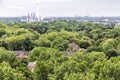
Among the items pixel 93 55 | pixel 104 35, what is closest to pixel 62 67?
pixel 93 55

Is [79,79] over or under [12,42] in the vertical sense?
over

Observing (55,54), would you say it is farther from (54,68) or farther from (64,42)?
(64,42)

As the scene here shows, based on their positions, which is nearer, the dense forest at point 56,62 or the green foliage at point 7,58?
the dense forest at point 56,62

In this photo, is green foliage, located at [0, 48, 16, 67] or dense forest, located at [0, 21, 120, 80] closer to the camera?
dense forest, located at [0, 21, 120, 80]

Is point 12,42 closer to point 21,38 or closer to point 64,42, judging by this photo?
point 21,38

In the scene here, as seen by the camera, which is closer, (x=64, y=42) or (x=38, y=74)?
(x=38, y=74)

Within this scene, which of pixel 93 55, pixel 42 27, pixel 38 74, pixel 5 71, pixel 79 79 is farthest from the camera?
pixel 42 27

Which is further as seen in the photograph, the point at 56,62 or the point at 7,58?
A: the point at 7,58

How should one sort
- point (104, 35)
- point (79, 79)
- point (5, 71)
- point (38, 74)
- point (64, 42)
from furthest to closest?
1. point (104, 35)
2. point (64, 42)
3. point (38, 74)
4. point (5, 71)
5. point (79, 79)

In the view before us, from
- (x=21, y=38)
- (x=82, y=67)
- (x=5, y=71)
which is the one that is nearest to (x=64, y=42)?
(x=21, y=38)

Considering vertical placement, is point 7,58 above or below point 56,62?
below
